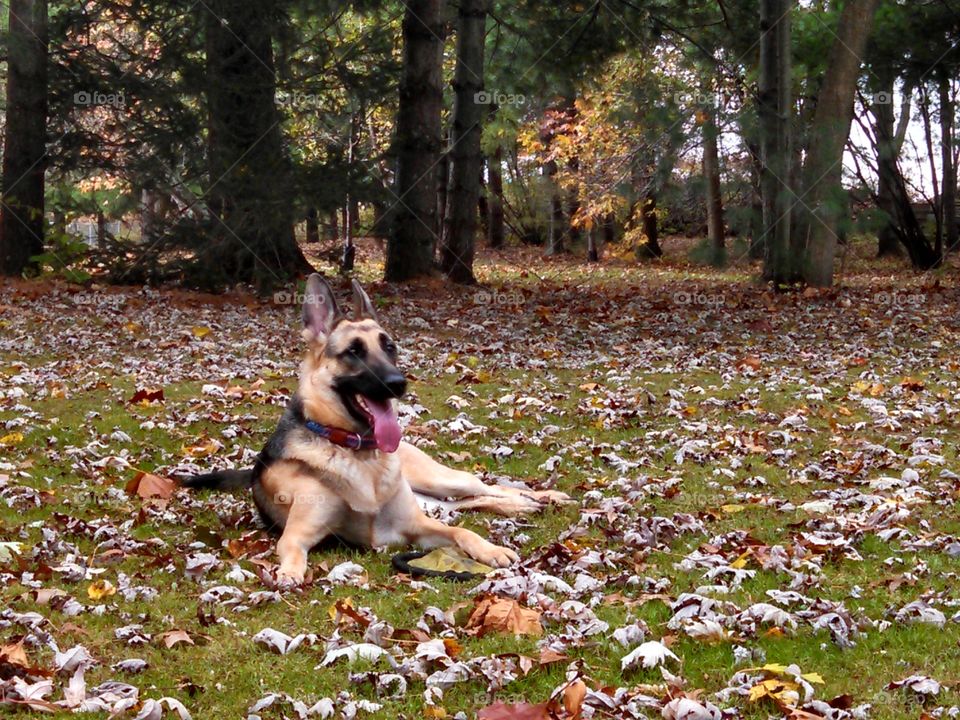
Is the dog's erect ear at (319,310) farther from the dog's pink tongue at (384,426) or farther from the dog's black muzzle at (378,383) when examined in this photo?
the dog's pink tongue at (384,426)

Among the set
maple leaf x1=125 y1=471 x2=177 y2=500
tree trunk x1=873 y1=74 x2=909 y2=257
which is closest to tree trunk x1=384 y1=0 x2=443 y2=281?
tree trunk x1=873 y1=74 x2=909 y2=257

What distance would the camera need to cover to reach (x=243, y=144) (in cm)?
2175

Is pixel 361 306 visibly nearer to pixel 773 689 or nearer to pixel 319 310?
pixel 319 310

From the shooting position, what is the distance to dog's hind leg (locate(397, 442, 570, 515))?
8.46 meters

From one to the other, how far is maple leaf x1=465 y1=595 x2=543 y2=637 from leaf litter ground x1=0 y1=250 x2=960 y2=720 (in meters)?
0.02

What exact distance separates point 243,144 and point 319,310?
1538 centimetres

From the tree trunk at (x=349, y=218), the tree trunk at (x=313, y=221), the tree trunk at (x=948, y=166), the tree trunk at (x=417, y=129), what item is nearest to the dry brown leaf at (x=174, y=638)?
the tree trunk at (x=313, y=221)

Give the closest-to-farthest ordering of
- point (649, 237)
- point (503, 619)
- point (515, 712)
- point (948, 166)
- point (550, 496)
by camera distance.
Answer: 1. point (515, 712)
2. point (503, 619)
3. point (550, 496)
4. point (948, 166)
5. point (649, 237)

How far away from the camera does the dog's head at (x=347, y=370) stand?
7.17 m

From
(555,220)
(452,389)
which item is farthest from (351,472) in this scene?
(555,220)

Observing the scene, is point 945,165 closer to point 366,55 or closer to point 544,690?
point 366,55

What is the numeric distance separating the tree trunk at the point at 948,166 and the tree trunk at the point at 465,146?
12.6 m

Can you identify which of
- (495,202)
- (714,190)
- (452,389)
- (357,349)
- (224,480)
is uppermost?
(495,202)

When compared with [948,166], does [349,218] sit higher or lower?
lower
